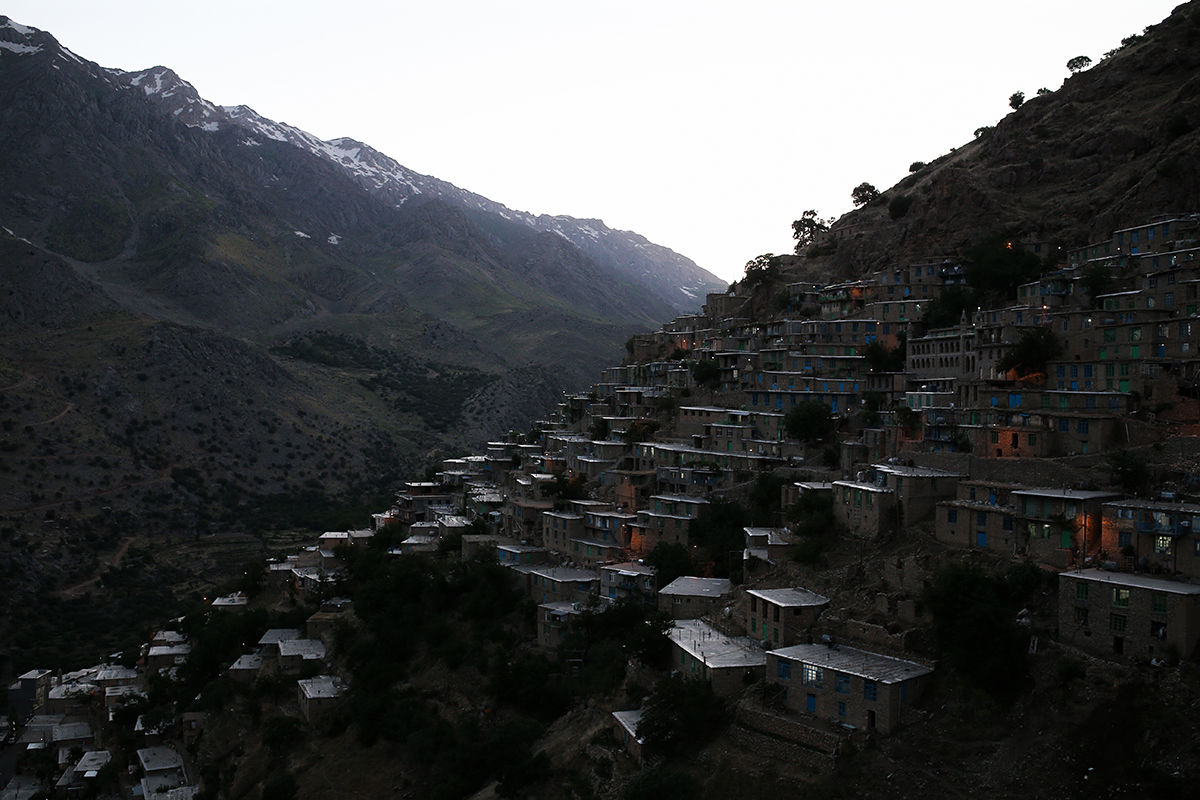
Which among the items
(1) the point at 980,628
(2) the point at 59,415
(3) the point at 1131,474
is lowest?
(1) the point at 980,628

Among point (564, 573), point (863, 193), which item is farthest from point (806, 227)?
point (564, 573)

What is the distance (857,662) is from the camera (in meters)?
28.1

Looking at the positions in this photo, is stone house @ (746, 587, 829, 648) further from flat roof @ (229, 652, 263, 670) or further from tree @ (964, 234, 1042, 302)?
flat roof @ (229, 652, 263, 670)

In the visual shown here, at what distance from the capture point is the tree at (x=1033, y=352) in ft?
123

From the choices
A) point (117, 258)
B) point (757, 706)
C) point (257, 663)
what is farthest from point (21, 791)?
point (117, 258)

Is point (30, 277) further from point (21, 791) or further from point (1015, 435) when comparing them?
point (1015, 435)

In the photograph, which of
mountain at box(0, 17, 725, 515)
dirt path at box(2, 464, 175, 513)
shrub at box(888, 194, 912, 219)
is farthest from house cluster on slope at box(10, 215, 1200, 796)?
mountain at box(0, 17, 725, 515)

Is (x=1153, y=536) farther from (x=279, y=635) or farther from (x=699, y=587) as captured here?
(x=279, y=635)

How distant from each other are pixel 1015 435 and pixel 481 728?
2108cm

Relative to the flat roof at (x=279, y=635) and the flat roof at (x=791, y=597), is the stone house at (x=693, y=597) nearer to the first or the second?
the flat roof at (x=791, y=597)

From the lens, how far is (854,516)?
113 ft

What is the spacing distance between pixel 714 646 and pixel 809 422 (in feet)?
43.4

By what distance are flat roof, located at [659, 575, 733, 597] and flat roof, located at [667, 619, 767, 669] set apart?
1164 millimetres

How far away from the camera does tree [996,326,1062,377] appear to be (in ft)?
123
